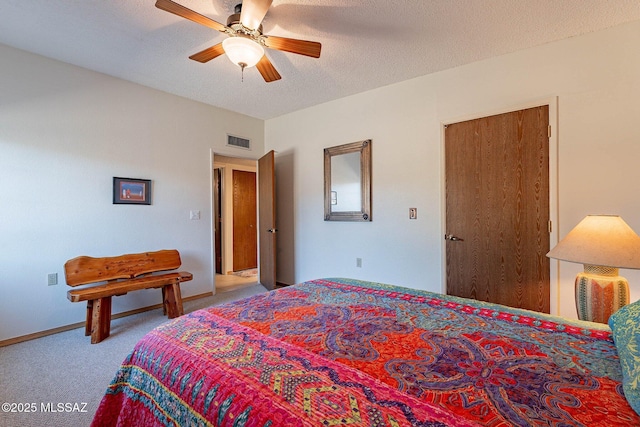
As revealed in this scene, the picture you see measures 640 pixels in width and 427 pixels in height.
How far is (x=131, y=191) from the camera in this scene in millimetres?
3234

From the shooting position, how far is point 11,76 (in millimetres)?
2551

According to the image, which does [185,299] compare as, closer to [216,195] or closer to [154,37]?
[216,195]

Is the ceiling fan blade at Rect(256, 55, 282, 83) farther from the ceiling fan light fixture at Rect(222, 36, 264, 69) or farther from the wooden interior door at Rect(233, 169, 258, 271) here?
the wooden interior door at Rect(233, 169, 258, 271)

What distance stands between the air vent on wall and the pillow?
4142 millimetres

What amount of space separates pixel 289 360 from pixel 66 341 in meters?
2.71

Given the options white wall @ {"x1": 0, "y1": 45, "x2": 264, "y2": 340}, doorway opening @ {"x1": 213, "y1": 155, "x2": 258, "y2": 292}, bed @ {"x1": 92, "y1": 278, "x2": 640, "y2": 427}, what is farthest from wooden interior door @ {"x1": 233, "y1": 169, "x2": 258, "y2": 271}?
bed @ {"x1": 92, "y1": 278, "x2": 640, "y2": 427}

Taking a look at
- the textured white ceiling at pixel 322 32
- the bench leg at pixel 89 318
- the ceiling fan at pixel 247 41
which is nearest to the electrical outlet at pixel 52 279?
the bench leg at pixel 89 318

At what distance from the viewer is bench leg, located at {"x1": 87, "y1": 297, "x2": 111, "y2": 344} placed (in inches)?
99.1

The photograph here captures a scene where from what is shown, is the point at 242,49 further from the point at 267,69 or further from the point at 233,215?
the point at 233,215

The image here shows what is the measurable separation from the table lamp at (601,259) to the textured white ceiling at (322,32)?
1564 millimetres

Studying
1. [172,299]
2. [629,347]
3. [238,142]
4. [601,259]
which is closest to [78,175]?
[172,299]

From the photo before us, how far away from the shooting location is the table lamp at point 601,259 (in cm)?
155

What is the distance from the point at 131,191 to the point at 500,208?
377cm

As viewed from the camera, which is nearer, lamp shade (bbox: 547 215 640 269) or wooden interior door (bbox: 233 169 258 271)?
lamp shade (bbox: 547 215 640 269)
